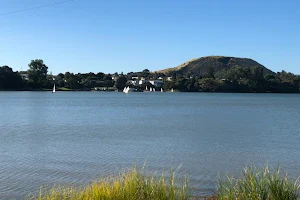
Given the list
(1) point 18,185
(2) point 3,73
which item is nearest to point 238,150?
(1) point 18,185

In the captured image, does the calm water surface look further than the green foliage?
No

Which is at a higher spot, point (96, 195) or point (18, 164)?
point (96, 195)

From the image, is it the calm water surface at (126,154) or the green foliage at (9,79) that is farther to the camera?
the green foliage at (9,79)

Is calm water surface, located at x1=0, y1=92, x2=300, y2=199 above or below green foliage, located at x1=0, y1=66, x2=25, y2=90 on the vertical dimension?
below

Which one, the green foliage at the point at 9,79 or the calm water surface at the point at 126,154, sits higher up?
the green foliage at the point at 9,79

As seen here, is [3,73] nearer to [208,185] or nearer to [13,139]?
[13,139]

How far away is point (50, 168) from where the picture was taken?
18406 millimetres

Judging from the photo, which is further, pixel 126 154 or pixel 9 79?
pixel 9 79

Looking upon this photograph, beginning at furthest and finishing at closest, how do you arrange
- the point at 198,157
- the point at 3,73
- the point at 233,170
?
the point at 3,73
the point at 198,157
the point at 233,170

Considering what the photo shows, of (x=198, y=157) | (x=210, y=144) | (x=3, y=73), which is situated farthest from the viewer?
(x=3, y=73)

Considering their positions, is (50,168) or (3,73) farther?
(3,73)

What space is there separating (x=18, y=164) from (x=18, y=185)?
4396mm

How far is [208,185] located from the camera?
609 inches

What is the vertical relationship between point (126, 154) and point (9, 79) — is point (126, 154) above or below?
below
